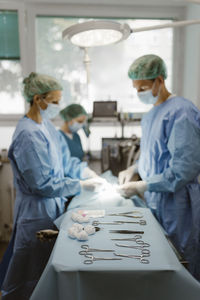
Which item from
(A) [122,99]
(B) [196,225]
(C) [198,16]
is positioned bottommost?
(B) [196,225]

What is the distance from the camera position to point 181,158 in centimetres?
133

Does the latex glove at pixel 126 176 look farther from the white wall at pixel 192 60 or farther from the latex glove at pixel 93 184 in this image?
the white wall at pixel 192 60

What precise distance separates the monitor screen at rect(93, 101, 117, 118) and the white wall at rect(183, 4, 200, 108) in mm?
743

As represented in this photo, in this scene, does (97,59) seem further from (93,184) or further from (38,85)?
(93,184)

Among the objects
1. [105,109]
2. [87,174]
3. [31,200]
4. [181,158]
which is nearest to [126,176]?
[87,174]

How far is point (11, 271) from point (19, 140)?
0.75 m

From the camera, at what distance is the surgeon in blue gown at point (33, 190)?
1369 millimetres

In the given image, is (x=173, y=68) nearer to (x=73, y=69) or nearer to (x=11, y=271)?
(x=73, y=69)

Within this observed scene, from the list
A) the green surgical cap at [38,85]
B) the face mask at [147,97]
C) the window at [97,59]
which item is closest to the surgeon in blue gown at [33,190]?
the green surgical cap at [38,85]

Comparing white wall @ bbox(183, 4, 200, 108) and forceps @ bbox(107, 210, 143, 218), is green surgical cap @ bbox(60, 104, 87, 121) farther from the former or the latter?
forceps @ bbox(107, 210, 143, 218)

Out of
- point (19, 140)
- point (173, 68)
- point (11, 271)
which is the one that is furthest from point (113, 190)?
point (173, 68)

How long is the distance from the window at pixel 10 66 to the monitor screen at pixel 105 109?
32.7 inches

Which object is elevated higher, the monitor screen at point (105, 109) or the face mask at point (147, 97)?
the face mask at point (147, 97)

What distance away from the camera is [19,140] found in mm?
1385
